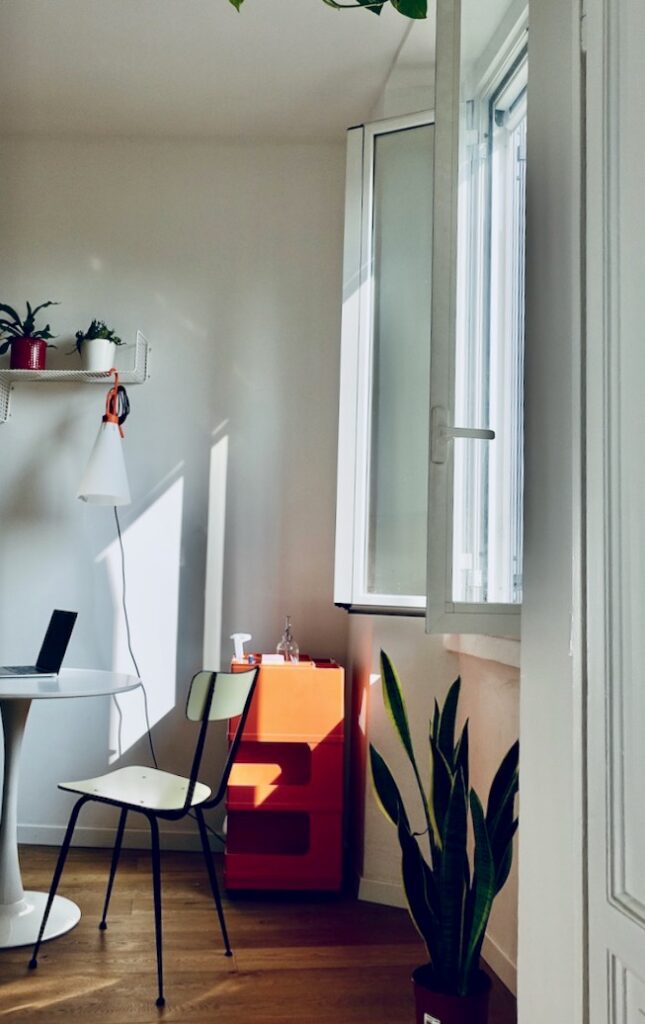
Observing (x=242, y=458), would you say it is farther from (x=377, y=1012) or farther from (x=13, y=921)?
A: (x=377, y=1012)

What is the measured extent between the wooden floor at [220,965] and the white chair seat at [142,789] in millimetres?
439

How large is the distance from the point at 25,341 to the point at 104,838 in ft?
6.82

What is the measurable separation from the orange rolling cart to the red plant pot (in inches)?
60.2

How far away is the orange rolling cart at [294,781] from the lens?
3.05 meters

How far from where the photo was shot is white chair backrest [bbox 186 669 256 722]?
251 cm

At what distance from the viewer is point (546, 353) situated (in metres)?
1.30

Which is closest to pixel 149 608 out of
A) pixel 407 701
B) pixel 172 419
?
pixel 172 419

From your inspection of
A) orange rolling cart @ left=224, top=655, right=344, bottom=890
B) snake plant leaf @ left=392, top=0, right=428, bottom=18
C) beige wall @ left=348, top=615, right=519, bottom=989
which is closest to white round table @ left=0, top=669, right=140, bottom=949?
orange rolling cart @ left=224, top=655, right=344, bottom=890

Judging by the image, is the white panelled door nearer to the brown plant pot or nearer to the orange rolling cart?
the brown plant pot

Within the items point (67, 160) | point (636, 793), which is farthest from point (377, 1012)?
point (67, 160)

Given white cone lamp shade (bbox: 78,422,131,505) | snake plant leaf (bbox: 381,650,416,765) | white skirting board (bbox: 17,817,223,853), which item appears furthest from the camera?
white skirting board (bbox: 17,817,223,853)

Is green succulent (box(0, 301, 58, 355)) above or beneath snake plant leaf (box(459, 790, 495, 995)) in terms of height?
above

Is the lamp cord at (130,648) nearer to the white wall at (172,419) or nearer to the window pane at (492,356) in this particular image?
the white wall at (172,419)

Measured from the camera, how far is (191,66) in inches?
131
